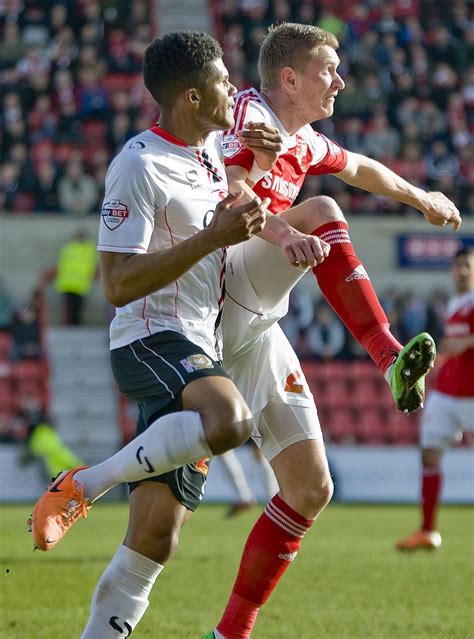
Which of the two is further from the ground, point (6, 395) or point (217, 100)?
point (217, 100)

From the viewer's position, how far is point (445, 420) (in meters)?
9.94

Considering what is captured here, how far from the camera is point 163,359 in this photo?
4.11 m

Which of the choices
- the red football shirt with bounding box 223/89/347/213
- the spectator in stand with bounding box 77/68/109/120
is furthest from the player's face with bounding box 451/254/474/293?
the spectator in stand with bounding box 77/68/109/120

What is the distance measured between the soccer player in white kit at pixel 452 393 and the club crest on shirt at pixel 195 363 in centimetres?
579

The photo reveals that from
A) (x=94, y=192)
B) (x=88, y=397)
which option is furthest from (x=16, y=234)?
(x=88, y=397)

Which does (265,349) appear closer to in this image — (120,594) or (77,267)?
(120,594)

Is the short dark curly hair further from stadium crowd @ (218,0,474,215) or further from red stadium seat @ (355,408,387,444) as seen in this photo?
stadium crowd @ (218,0,474,215)

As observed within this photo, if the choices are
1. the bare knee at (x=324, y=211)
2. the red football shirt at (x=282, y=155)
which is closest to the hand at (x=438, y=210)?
the red football shirt at (x=282, y=155)

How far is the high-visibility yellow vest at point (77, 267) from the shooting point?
59.5 ft

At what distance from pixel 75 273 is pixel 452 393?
30.5 ft

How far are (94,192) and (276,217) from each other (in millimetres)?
14853

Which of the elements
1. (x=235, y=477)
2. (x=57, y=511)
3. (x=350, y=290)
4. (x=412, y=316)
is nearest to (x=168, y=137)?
(x=350, y=290)

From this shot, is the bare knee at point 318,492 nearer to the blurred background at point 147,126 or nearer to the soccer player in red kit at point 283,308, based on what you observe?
the soccer player in red kit at point 283,308

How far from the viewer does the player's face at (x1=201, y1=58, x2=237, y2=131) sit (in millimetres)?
4250
